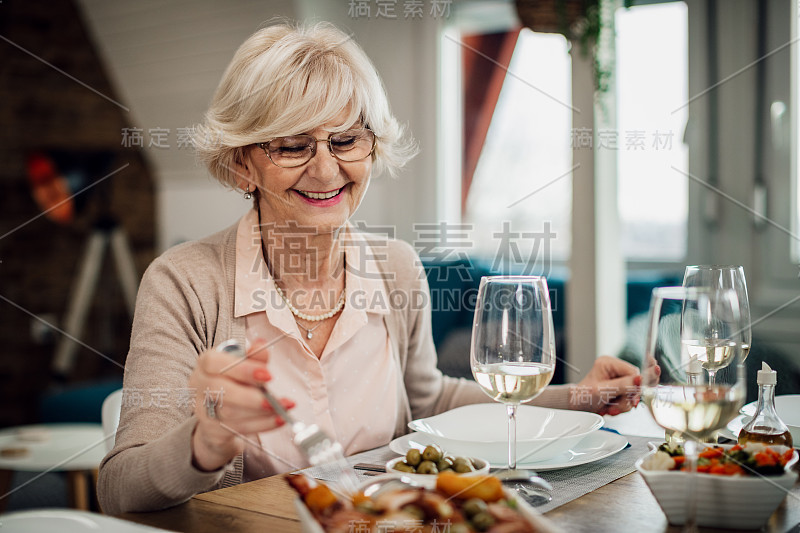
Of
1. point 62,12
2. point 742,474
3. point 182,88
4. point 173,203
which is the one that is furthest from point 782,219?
point 62,12

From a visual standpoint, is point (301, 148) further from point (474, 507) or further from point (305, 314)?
point (474, 507)

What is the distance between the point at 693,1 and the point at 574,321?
1.36 meters

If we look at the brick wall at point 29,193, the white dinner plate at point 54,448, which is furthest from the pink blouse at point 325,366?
the brick wall at point 29,193

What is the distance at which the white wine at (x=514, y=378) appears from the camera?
822 mm

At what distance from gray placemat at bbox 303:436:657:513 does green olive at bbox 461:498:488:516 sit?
19 centimetres

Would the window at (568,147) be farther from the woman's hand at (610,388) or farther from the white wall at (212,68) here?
the woman's hand at (610,388)

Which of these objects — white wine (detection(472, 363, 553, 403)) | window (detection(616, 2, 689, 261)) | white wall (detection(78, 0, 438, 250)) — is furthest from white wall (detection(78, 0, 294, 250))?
white wine (detection(472, 363, 553, 403))

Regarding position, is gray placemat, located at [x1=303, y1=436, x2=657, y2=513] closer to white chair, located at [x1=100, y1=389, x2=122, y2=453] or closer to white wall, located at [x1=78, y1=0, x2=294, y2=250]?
white chair, located at [x1=100, y1=389, x2=122, y2=453]

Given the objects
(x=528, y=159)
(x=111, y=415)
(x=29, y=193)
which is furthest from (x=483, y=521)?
(x=29, y=193)

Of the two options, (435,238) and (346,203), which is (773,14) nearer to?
(435,238)

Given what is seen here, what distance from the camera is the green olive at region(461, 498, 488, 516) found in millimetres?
596

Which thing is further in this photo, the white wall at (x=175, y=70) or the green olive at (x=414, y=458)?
the white wall at (x=175, y=70)

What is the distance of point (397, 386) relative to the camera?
4.48 feet

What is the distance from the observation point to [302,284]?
134 centimetres
